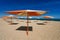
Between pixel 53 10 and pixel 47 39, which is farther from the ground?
pixel 53 10

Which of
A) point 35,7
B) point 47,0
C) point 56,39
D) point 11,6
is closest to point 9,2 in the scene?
point 11,6

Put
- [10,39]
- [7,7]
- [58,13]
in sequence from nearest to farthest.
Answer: [10,39] → [7,7] → [58,13]

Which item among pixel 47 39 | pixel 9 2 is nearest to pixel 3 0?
pixel 9 2

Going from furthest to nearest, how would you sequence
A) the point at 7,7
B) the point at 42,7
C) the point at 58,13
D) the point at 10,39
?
1. the point at 58,13
2. the point at 42,7
3. the point at 7,7
4. the point at 10,39

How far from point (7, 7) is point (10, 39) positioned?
3.76 meters

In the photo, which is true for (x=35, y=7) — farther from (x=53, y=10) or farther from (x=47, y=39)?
(x=47, y=39)

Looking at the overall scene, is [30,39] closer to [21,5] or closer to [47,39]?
[47,39]

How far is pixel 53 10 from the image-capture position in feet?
29.2

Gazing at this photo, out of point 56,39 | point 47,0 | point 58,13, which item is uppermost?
point 47,0

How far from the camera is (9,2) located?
6.55 meters

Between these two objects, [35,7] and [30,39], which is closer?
[30,39]

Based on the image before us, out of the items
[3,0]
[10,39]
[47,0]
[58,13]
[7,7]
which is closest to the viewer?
[10,39]

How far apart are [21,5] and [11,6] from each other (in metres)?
0.60

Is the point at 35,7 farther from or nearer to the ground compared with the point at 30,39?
farther from the ground
